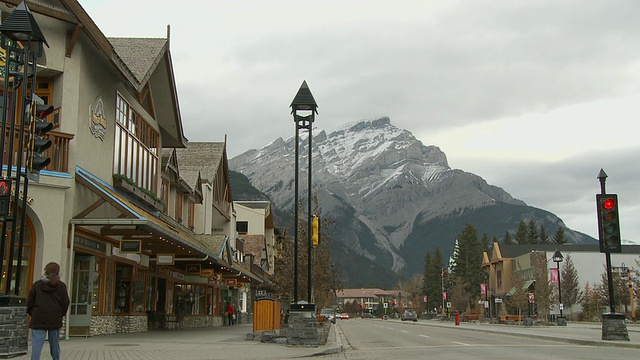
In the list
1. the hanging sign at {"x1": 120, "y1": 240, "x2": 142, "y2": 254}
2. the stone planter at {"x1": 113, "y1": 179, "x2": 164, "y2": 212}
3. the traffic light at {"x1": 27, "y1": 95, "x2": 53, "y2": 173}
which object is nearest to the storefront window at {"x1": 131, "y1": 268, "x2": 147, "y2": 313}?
the stone planter at {"x1": 113, "y1": 179, "x2": 164, "y2": 212}

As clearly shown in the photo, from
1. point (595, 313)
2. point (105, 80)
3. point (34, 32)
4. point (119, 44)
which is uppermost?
point (119, 44)

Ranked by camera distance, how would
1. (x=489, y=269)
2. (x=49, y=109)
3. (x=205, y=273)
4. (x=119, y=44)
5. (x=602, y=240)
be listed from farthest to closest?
(x=489, y=269), (x=205, y=273), (x=119, y=44), (x=602, y=240), (x=49, y=109)

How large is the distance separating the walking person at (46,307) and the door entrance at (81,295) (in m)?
11.9

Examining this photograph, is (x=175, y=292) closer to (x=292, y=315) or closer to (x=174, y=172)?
(x=174, y=172)

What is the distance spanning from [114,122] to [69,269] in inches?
258

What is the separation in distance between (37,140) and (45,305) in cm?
383

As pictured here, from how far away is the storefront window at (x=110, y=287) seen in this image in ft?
81.2

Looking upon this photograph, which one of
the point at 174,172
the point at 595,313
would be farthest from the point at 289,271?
the point at 595,313

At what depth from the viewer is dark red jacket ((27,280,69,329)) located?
428 inches

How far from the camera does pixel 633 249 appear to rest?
92875mm

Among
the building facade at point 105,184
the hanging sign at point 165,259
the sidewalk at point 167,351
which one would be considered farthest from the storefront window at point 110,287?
the sidewalk at point 167,351

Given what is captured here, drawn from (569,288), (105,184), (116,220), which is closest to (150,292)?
(105,184)

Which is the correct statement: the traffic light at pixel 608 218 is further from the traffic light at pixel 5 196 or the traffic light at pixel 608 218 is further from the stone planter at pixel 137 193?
the traffic light at pixel 5 196

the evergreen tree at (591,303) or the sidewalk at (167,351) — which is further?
the evergreen tree at (591,303)
